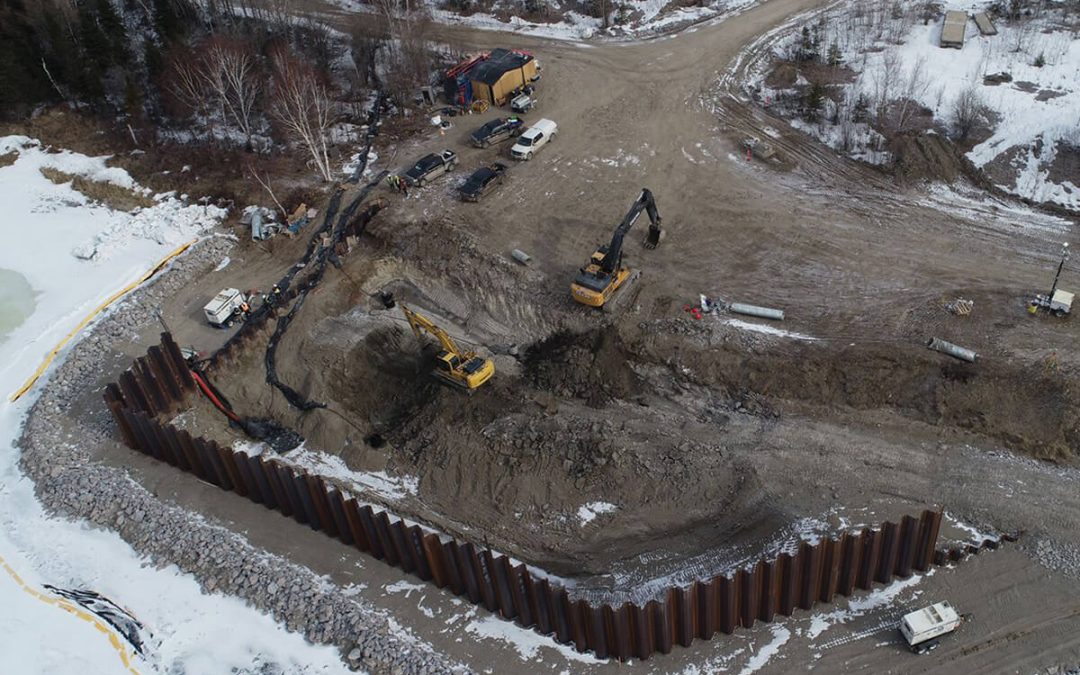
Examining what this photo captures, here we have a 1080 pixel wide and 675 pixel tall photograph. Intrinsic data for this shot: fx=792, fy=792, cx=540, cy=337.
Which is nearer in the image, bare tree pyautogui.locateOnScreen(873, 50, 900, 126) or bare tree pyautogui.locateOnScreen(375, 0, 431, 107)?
bare tree pyautogui.locateOnScreen(873, 50, 900, 126)

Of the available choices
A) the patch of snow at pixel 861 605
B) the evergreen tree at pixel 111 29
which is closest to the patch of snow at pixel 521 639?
the patch of snow at pixel 861 605

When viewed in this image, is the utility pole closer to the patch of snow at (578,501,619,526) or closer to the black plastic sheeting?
the patch of snow at (578,501,619,526)

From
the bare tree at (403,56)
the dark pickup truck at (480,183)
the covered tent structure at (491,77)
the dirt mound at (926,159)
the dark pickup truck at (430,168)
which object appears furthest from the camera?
the bare tree at (403,56)

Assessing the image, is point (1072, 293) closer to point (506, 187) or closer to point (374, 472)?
point (506, 187)

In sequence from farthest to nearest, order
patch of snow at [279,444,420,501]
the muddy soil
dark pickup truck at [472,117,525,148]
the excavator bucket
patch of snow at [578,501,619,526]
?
dark pickup truck at [472,117,525,148] < the excavator bucket < patch of snow at [279,444,420,501] < patch of snow at [578,501,619,526] < the muddy soil

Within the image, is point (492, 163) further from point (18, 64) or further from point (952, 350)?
point (18, 64)

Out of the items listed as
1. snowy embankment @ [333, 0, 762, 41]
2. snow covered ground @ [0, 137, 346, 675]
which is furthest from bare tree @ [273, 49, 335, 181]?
snowy embankment @ [333, 0, 762, 41]

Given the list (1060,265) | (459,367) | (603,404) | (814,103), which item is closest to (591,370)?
(603,404)

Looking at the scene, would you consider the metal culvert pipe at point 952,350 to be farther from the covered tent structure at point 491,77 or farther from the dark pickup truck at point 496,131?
the covered tent structure at point 491,77

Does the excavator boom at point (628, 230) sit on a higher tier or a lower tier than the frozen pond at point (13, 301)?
higher
